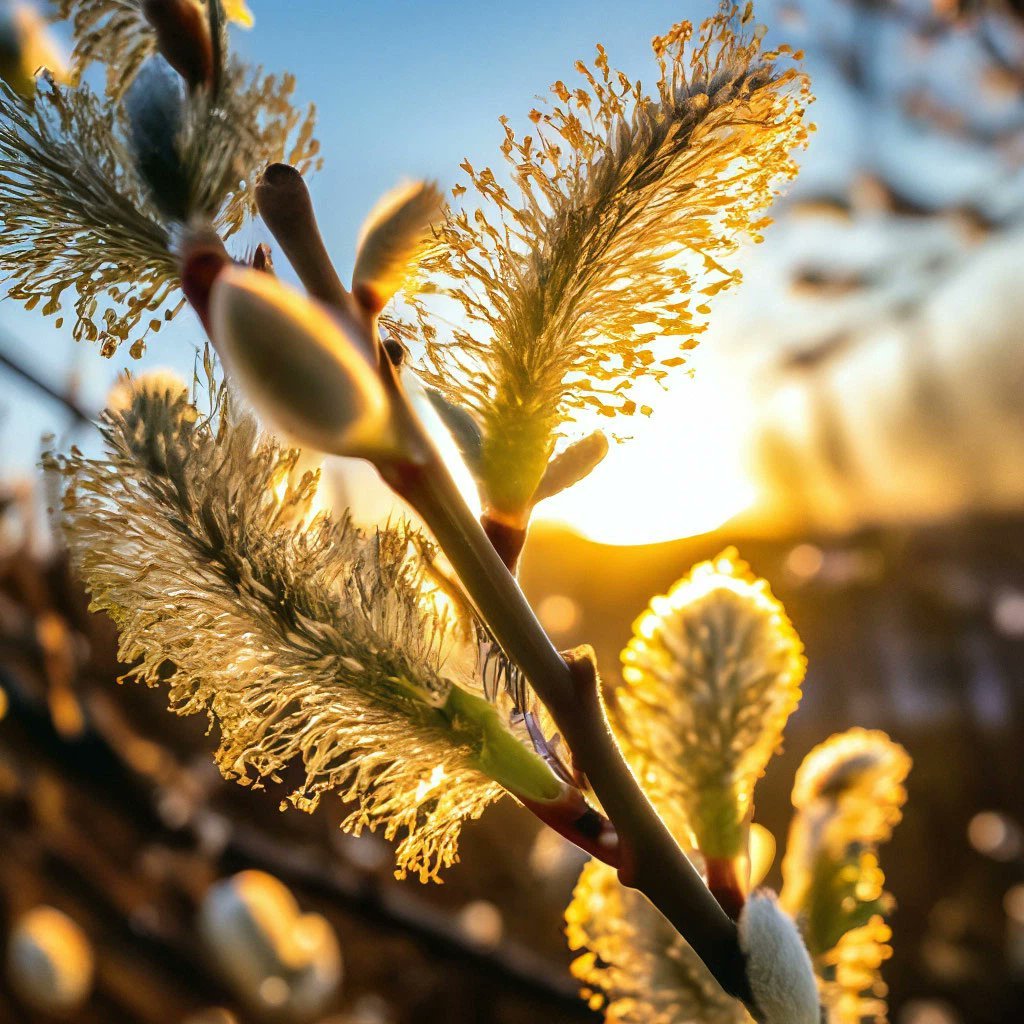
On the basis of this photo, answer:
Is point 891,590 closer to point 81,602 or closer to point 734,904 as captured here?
point 81,602

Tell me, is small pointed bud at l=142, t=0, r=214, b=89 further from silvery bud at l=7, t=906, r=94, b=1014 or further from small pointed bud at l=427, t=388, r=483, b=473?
silvery bud at l=7, t=906, r=94, b=1014

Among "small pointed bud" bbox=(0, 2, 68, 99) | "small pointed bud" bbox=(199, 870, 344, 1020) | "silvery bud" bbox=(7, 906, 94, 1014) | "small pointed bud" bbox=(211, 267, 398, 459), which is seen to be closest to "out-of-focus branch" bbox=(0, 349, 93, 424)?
"small pointed bud" bbox=(0, 2, 68, 99)

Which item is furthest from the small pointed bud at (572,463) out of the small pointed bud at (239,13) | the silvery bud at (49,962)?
the silvery bud at (49,962)

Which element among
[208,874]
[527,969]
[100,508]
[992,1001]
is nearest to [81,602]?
[208,874]

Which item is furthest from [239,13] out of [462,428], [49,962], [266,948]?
[49,962]

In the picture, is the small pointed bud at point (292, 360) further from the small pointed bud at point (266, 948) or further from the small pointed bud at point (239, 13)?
the small pointed bud at point (266, 948)
